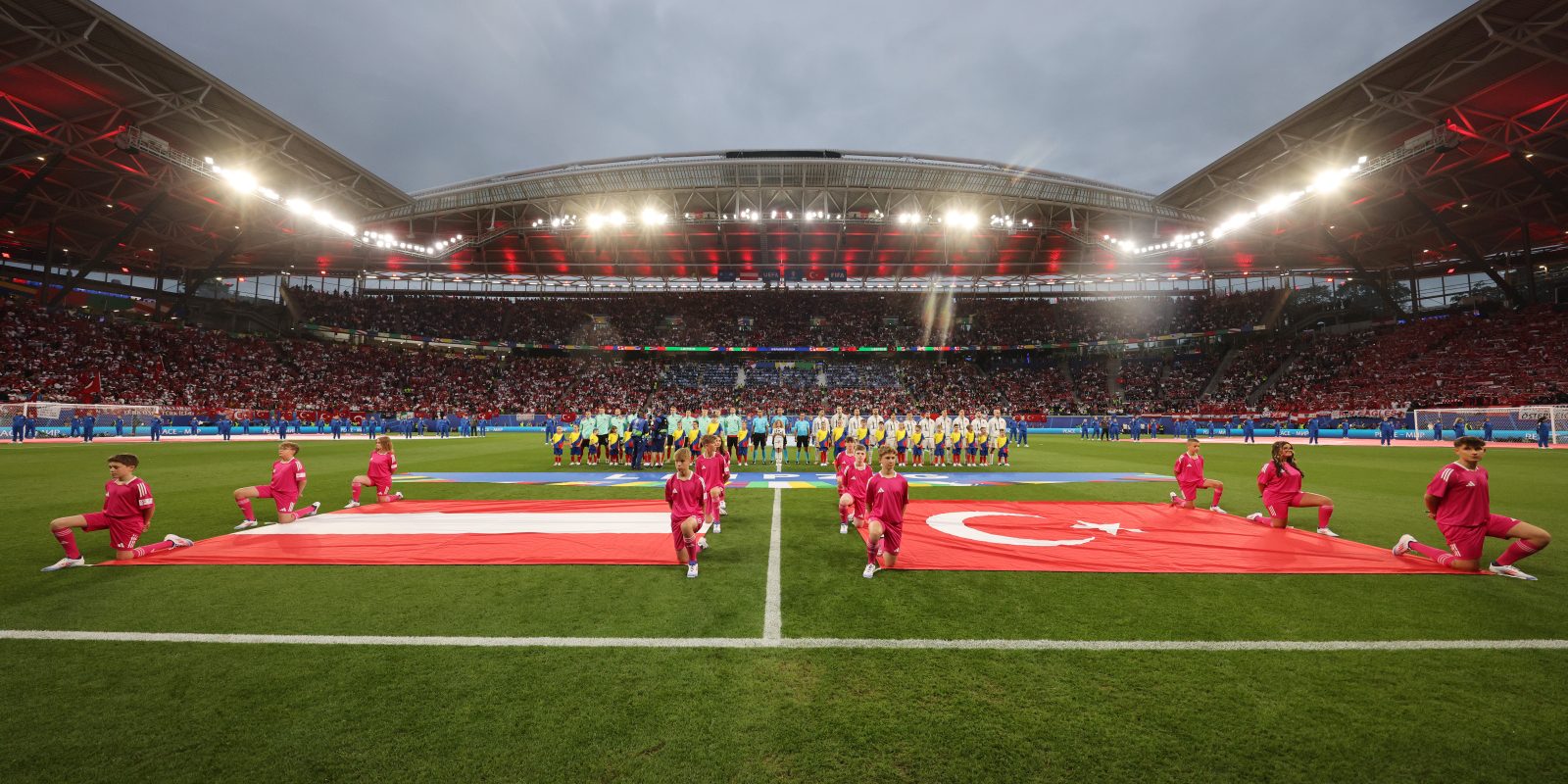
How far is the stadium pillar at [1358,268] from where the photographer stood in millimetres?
37381

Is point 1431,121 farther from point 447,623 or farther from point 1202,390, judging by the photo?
point 447,623

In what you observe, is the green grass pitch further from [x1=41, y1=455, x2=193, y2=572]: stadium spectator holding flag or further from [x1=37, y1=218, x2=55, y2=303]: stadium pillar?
[x1=37, y1=218, x2=55, y2=303]: stadium pillar

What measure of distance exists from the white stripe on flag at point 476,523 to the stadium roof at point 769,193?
21690 millimetres

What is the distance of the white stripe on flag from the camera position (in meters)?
7.82

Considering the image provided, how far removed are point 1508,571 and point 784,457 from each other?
15564 millimetres

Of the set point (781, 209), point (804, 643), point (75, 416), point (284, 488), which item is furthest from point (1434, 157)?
Answer: point (75, 416)

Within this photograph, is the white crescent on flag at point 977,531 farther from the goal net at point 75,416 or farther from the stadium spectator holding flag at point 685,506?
the goal net at point 75,416

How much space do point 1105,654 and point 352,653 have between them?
4878mm

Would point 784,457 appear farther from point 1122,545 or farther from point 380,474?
point 1122,545

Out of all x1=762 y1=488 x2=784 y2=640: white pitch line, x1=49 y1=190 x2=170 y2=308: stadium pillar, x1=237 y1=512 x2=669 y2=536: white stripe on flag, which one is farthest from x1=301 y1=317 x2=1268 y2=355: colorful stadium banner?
x1=762 y1=488 x2=784 y2=640: white pitch line

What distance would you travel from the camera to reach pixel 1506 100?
2236cm

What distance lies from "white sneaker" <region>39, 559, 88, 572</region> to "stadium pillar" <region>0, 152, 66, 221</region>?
1289 inches

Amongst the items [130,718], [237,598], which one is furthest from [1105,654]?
[237,598]

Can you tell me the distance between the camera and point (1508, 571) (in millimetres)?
5625
